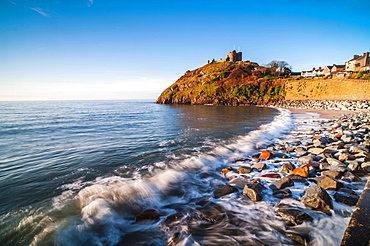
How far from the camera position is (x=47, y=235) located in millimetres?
4160

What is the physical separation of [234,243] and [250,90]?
77.3 meters

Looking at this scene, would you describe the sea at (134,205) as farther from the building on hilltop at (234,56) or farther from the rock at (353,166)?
the building on hilltop at (234,56)

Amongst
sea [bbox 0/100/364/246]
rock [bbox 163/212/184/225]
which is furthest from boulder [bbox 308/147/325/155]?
rock [bbox 163/212/184/225]

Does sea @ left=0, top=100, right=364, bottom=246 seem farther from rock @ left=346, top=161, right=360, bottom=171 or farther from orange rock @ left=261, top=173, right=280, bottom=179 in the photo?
rock @ left=346, top=161, right=360, bottom=171

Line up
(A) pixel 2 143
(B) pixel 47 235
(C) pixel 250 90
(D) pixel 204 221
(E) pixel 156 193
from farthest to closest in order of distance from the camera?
(C) pixel 250 90 → (A) pixel 2 143 → (E) pixel 156 193 → (D) pixel 204 221 → (B) pixel 47 235

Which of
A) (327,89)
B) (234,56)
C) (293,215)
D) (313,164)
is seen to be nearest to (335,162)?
(313,164)

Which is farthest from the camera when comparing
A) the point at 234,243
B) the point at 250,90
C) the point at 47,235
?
the point at 250,90

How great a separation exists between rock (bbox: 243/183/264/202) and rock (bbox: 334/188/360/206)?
1.95m

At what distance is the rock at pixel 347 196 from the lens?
179 inches

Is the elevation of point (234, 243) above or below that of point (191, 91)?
below

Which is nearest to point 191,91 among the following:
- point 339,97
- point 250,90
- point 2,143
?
point 250,90

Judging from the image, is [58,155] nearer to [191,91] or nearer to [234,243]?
[234,243]

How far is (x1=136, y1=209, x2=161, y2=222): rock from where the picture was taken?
467 cm

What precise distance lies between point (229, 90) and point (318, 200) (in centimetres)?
8047
